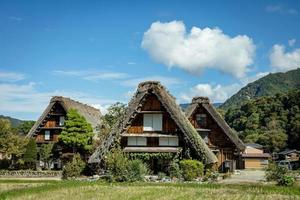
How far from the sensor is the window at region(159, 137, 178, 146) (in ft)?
134

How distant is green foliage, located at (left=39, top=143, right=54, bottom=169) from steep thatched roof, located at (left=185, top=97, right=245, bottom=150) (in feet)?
56.7

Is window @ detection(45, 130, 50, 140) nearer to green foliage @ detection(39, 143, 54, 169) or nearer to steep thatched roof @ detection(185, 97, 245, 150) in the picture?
green foliage @ detection(39, 143, 54, 169)

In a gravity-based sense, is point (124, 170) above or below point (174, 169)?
above

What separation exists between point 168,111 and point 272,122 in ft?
187

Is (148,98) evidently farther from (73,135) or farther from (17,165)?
(17,165)

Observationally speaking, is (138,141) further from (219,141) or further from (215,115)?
(219,141)

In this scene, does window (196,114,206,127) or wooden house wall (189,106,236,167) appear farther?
window (196,114,206,127)

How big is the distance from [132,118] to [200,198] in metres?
21.5

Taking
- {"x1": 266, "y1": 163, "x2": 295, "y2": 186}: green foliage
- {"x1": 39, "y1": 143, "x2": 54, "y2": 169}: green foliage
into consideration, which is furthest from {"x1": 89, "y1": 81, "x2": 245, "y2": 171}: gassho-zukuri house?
{"x1": 39, "y1": 143, "x2": 54, "y2": 169}: green foliage

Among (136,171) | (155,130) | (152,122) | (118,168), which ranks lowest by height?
(136,171)

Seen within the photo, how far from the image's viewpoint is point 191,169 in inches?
1433

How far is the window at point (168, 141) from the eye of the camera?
41.0m

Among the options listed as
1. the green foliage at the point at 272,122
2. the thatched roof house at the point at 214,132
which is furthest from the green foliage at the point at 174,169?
the green foliage at the point at 272,122

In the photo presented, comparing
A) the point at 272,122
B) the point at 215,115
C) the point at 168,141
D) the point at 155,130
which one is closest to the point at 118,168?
the point at 168,141
